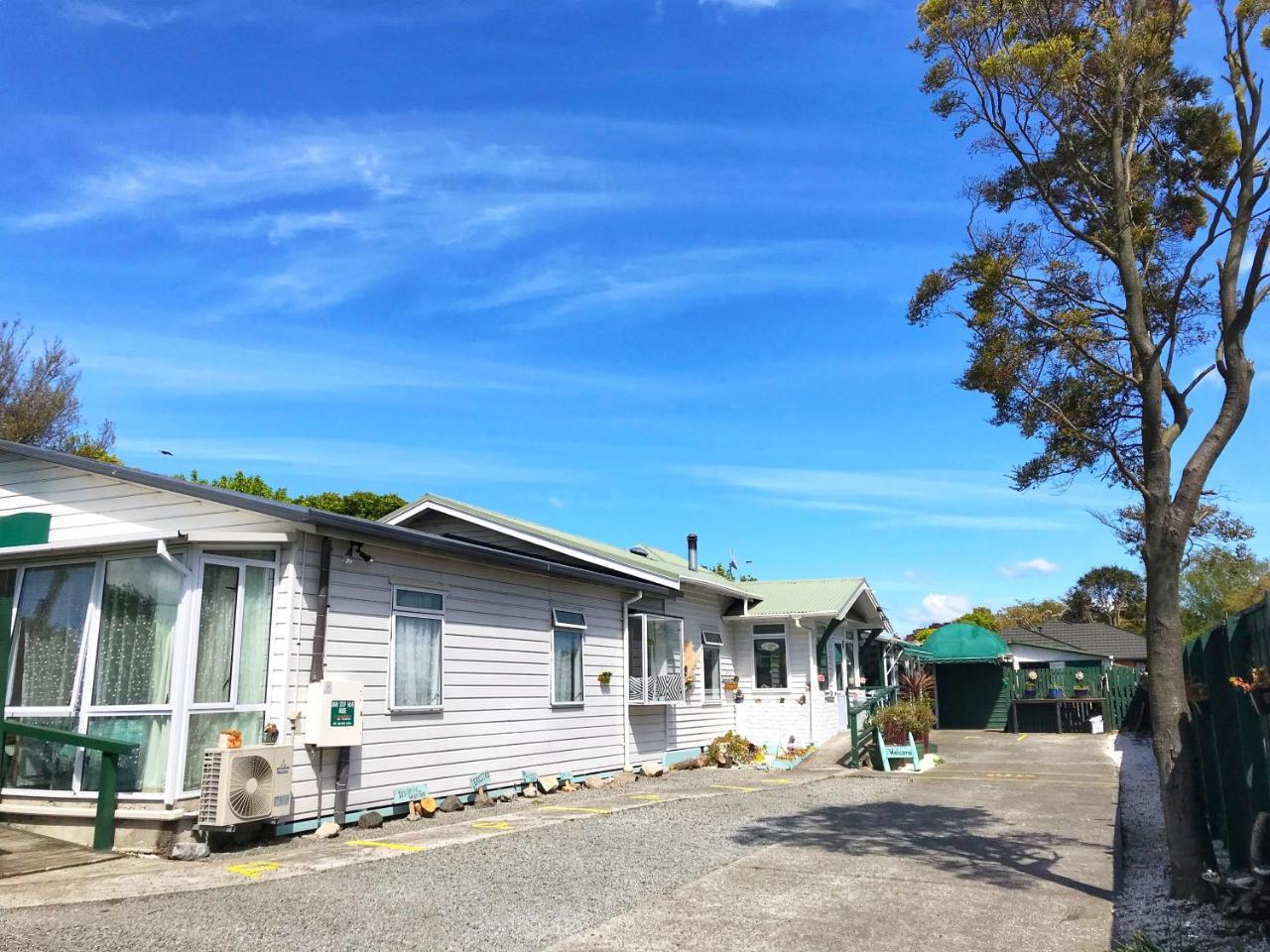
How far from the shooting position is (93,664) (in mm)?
9430

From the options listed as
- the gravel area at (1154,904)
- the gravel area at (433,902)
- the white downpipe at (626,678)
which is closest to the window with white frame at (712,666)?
the white downpipe at (626,678)

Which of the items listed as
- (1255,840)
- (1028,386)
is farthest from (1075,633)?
(1255,840)

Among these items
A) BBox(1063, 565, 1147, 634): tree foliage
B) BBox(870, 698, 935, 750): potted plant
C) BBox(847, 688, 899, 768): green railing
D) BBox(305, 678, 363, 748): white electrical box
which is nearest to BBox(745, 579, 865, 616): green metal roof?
BBox(847, 688, 899, 768): green railing

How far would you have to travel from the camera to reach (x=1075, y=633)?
3559 cm

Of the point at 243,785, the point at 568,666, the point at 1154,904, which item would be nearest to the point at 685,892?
the point at 1154,904

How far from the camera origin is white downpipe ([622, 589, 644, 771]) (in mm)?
15742

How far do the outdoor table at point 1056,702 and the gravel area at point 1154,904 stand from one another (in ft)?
39.6

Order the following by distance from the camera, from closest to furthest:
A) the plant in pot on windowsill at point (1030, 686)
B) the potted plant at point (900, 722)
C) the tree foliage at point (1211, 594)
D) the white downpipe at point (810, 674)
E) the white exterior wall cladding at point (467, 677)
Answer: the white exterior wall cladding at point (467, 677) → the potted plant at point (900, 722) → the white downpipe at point (810, 674) → the plant in pot on windowsill at point (1030, 686) → the tree foliage at point (1211, 594)

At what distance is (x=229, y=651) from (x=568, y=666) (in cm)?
605

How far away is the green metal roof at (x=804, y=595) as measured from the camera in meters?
20.0

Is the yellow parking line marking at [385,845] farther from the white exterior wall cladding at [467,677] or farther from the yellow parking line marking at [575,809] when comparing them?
the yellow parking line marking at [575,809]

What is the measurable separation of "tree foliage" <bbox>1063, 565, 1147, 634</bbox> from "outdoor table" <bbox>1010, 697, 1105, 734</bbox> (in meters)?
35.5

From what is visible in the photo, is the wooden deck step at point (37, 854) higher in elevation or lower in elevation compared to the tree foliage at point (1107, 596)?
lower

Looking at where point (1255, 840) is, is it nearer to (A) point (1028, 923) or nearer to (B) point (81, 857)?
(A) point (1028, 923)
